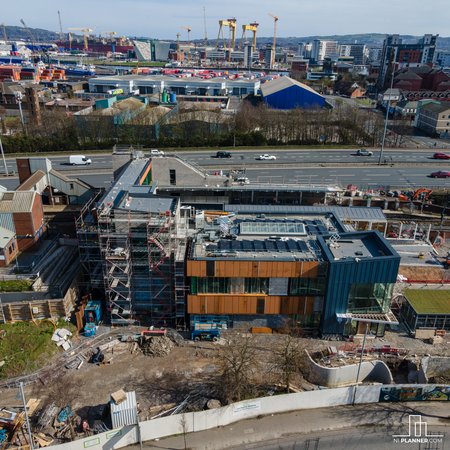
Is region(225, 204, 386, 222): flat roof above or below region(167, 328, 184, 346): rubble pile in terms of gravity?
above

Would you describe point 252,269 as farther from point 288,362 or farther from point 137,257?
point 137,257

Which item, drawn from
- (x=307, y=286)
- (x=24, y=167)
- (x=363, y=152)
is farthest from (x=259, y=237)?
(x=363, y=152)

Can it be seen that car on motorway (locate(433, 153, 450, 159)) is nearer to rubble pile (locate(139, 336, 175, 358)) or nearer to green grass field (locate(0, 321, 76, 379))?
rubble pile (locate(139, 336, 175, 358))

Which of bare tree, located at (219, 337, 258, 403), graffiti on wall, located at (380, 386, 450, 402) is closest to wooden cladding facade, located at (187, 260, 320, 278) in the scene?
bare tree, located at (219, 337, 258, 403)

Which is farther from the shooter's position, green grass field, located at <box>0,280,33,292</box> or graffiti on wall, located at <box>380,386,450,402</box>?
green grass field, located at <box>0,280,33,292</box>

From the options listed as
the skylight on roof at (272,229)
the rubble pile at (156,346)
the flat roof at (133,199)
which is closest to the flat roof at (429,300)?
the skylight on roof at (272,229)

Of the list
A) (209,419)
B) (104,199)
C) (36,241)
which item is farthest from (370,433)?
(36,241)

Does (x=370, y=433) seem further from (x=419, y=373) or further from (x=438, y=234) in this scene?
(x=438, y=234)

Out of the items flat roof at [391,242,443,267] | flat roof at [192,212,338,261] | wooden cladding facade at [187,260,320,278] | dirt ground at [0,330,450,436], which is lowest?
dirt ground at [0,330,450,436]
